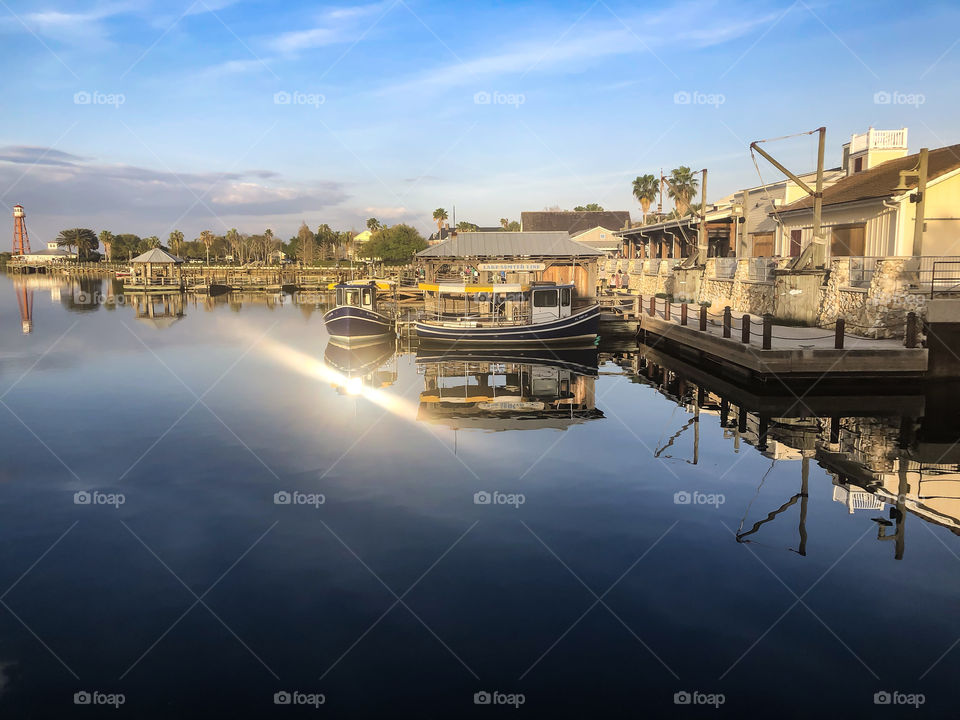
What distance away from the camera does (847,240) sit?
36156 mm

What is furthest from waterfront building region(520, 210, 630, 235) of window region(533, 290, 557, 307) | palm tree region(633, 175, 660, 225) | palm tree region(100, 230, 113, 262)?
palm tree region(100, 230, 113, 262)

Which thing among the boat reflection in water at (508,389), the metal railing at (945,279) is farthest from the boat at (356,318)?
the metal railing at (945,279)

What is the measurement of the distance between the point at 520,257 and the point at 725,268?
42.7 ft

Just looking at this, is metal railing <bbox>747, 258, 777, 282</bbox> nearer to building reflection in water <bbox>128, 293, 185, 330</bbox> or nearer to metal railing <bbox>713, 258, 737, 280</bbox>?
metal railing <bbox>713, 258, 737, 280</bbox>

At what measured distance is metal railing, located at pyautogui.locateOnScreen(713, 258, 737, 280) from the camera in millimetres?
43844

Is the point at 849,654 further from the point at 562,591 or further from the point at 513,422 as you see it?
the point at 513,422

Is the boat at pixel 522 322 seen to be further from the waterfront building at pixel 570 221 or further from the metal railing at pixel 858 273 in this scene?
the waterfront building at pixel 570 221

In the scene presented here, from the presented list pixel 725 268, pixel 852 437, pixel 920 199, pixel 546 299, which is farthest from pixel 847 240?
pixel 852 437

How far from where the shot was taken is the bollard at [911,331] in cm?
2466

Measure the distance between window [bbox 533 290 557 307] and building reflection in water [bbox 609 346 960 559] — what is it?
9.61 meters

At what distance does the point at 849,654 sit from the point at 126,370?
30085 millimetres

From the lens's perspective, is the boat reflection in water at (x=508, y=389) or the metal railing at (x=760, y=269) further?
the metal railing at (x=760, y=269)

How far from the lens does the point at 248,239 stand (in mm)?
177875

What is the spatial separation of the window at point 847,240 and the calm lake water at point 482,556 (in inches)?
515
